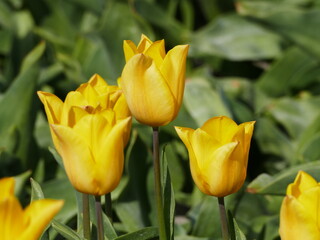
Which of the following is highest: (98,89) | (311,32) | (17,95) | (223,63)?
(98,89)

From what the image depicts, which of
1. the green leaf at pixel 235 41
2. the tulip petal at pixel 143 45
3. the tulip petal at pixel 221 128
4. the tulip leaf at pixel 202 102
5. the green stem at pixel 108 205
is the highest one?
the tulip petal at pixel 143 45

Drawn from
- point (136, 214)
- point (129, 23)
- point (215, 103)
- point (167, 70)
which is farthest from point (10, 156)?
point (167, 70)

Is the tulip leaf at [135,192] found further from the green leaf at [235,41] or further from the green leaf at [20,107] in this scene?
the green leaf at [235,41]

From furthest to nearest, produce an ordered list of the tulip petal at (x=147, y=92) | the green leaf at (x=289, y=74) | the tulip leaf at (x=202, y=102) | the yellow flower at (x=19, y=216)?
the green leaf at (x=289, y=74)
the tulip leaf at (x=202, y=102)
the tulip petal at (x=147, y=92)
the yellow flower at (x=19, y=216)

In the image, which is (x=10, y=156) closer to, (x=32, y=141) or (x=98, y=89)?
(x=32, y=141)

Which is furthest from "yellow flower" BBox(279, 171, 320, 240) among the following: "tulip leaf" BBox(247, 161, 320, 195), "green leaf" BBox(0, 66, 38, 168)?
"green leaf" BBox(0, 66, 38, 168)

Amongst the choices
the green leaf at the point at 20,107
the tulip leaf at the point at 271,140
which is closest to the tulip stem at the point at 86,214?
the green leaf at the point at 20,107

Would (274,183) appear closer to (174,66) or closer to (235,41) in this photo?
(174,66)
